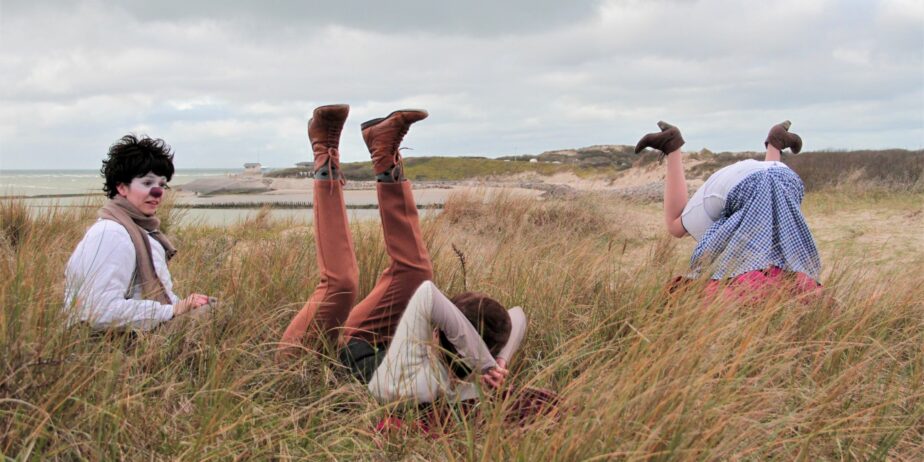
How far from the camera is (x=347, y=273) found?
335cm

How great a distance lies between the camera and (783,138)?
4.32 m

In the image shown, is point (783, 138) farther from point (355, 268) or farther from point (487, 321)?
point (355, 268)

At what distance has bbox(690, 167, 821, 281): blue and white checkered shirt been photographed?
12.6ft

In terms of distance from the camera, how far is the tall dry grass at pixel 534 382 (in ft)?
6.89

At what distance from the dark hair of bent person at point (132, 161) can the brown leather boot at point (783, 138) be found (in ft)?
10.7

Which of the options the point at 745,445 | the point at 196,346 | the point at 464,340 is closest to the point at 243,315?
the point at 196,346

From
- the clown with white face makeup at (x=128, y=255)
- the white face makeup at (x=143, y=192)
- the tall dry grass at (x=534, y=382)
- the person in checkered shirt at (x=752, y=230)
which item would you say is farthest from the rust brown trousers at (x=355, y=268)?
the person in checkered shirt at (x=752, y=230)

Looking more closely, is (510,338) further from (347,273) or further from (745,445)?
(745,445)

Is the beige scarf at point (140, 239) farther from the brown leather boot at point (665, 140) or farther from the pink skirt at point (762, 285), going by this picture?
the brown leather boot at point (665, 140)

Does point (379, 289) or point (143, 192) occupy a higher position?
point (143, 192)

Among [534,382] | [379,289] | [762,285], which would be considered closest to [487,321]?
[534,382]

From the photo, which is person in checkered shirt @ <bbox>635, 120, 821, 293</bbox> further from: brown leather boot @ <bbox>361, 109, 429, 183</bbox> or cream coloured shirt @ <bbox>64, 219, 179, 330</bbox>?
cream coloured shirt @ <bbox>64, 219, 179, 330</bbox>

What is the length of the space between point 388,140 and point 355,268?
1.97ft

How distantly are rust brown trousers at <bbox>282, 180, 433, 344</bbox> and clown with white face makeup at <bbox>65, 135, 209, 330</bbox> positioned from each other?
0.54 meters
